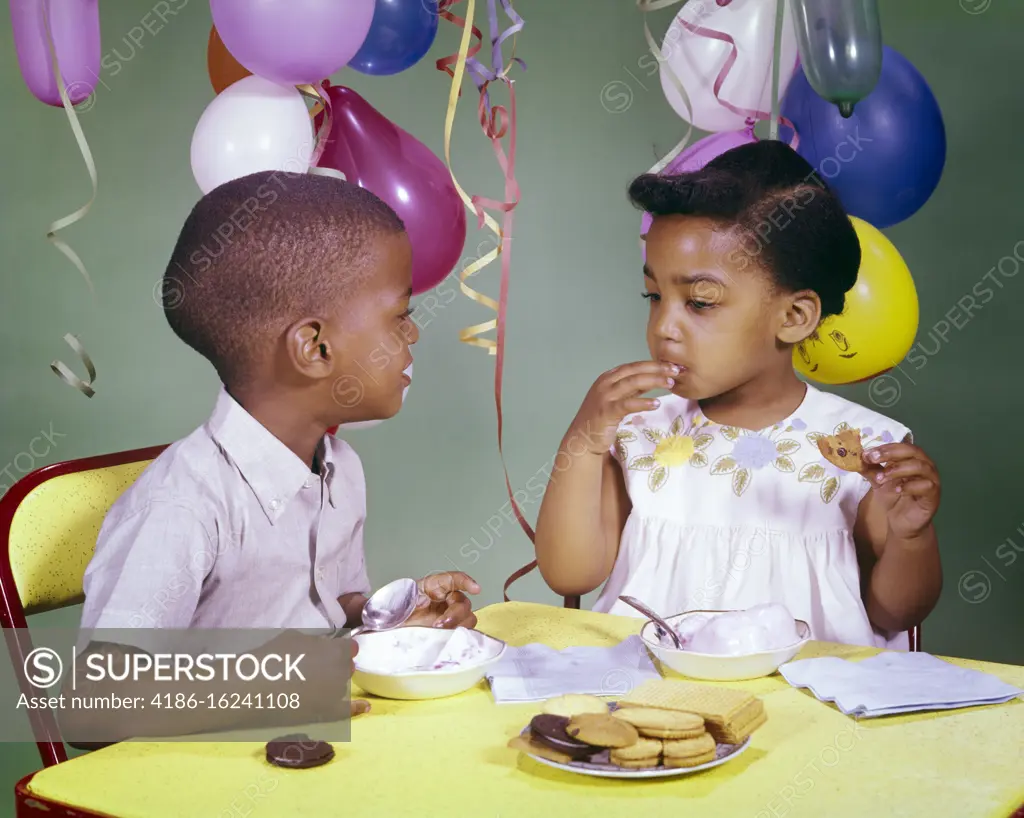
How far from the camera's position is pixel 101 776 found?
0.99 meters

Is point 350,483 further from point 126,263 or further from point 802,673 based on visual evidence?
point 126,263

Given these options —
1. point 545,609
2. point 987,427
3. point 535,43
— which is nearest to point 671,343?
point 545,609

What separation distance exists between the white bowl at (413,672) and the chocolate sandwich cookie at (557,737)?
17 centimetres

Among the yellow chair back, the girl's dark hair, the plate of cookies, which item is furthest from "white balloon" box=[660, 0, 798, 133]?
the plate of cookies

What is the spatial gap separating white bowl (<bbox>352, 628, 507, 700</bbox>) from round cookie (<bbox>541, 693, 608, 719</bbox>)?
0.15 meters

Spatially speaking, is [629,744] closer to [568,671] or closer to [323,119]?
[568,671]

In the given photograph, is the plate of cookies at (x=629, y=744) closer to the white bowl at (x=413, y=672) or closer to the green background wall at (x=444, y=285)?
the white bowl at (x=413, y=672)

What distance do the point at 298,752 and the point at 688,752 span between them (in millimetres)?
332

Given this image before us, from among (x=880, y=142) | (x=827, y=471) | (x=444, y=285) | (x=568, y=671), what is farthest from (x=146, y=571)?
(x=444, y=285)

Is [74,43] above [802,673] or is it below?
above

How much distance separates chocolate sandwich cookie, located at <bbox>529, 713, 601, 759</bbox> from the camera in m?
0.97

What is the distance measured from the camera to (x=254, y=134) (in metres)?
1.71

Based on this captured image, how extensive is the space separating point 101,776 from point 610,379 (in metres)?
0.91

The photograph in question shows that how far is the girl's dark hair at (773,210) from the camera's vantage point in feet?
5.65
